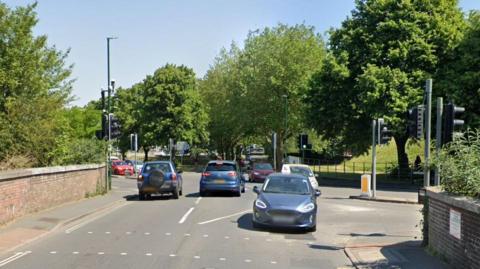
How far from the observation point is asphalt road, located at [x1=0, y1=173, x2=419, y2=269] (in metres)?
10.1

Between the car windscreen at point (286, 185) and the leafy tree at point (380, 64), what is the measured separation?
20.2 m

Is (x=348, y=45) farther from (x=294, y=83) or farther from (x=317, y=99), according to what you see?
(x=294, y=83)

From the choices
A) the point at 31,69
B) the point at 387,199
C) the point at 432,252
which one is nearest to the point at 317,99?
the point at 387,199

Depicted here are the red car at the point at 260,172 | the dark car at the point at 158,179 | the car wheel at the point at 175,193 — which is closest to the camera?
the dark car at the point at 158,179

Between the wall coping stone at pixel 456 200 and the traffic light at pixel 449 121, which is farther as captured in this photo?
the traffic light at pixel 449 121

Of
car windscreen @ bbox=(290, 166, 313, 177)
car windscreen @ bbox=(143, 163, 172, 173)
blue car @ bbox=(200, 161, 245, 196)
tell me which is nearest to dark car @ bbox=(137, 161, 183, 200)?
car windscreen @ bbox=(143, 163, 172, 173)

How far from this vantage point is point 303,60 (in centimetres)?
5875

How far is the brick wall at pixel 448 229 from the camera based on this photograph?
27.1 feet

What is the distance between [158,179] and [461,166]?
15.4 m

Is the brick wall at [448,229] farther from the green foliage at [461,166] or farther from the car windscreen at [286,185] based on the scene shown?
the car windscreen at [286,185]

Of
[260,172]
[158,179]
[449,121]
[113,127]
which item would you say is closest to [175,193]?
[158,179]

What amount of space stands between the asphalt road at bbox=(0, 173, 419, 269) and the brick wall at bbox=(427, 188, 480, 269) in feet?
5.51

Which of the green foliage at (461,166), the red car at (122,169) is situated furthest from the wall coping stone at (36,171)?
the red car at (122,169)

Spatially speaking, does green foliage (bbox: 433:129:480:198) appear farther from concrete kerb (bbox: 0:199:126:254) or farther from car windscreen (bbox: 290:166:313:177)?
car windscreen (bbox: 290:166:313:177)
